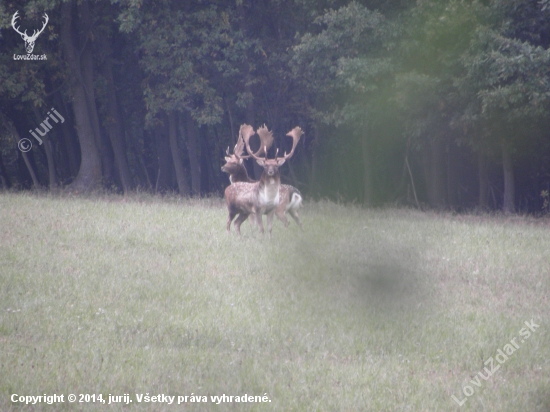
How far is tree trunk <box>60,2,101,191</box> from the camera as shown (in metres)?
21.8

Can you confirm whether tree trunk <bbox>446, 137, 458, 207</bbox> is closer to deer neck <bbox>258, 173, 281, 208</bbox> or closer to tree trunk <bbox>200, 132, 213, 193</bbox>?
tree trunk <bbox>200, 132, 213, 193</bbox>

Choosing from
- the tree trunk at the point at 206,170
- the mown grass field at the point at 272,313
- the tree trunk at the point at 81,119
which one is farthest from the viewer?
the tree trunk at the point at 206,170

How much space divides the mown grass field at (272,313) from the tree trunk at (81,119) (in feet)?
28.0

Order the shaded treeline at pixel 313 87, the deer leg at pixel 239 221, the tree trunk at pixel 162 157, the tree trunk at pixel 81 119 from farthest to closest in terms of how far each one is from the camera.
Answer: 1. the tree trunk at pixel 162 157
2. the tree trunk at pixel 81 119
3. the shaded treeline at pixel 313 87
4. the deer leg at pixel 239 221

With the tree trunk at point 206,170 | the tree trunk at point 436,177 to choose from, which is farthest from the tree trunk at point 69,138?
→ the tree trunk at point 436,177

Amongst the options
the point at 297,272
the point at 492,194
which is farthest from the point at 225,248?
the point at 492,194

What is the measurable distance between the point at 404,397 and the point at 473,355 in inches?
55.2

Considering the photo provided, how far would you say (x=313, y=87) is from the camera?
2514cm

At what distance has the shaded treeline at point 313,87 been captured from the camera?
18.7 m

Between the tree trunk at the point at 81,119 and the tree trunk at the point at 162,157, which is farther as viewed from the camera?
the tree trunk at the point at 162,157

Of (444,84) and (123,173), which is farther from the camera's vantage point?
(123,173)

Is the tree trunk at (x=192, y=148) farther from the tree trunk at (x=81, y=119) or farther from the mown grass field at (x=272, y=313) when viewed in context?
the mown grass field at (x=272, y=313)

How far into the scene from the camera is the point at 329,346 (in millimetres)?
6906

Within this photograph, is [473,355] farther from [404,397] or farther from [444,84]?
[444,84]
